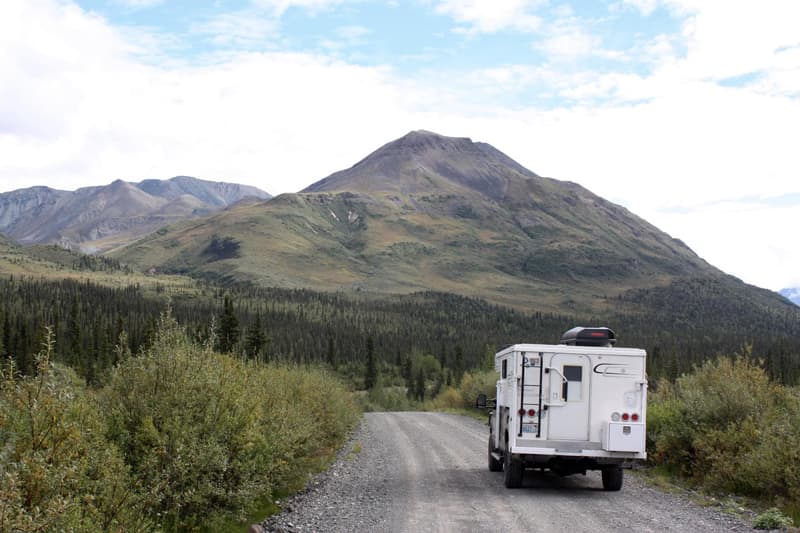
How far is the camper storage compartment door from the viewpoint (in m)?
16.6

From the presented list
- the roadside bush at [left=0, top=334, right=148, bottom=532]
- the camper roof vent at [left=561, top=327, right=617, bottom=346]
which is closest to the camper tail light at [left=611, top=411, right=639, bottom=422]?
the camper roof vent at [left=561, top=327, right=617, bottom=346]

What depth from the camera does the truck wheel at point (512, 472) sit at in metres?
17.6

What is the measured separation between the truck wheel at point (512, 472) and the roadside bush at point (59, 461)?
10166 millimetres

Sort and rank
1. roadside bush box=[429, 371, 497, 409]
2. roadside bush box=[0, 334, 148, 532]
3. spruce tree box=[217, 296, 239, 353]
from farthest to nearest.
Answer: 1. spruce tree box=[217, 296, 239, 353]
2. roadside bush box=[429, 371, 497, 409]
3. roadside bush box=[0, 334, 148, 532]

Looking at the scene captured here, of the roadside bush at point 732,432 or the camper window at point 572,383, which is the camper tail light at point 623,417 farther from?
the roadside bush at point 732,432

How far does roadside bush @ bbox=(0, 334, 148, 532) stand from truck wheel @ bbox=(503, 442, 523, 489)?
33.4 ft

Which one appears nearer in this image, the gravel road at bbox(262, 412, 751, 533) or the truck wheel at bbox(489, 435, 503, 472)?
the gravel road at bbox(262, 412, 751, 533)

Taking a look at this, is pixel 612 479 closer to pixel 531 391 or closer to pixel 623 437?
pixel 623 437

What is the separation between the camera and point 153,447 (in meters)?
11.3

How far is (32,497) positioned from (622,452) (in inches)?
510

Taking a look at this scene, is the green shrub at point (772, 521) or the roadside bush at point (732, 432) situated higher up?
the roadside bush at point (732, 432)

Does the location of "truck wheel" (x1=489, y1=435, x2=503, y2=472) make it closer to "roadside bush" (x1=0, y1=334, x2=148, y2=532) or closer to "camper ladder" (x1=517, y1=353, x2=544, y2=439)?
"camper ladder" (x1=517, y1=353, x2=544, y2=439)

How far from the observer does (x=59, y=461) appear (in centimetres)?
828

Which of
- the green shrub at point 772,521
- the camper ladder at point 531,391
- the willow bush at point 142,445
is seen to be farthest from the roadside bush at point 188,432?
the green shrub at point 772,521
